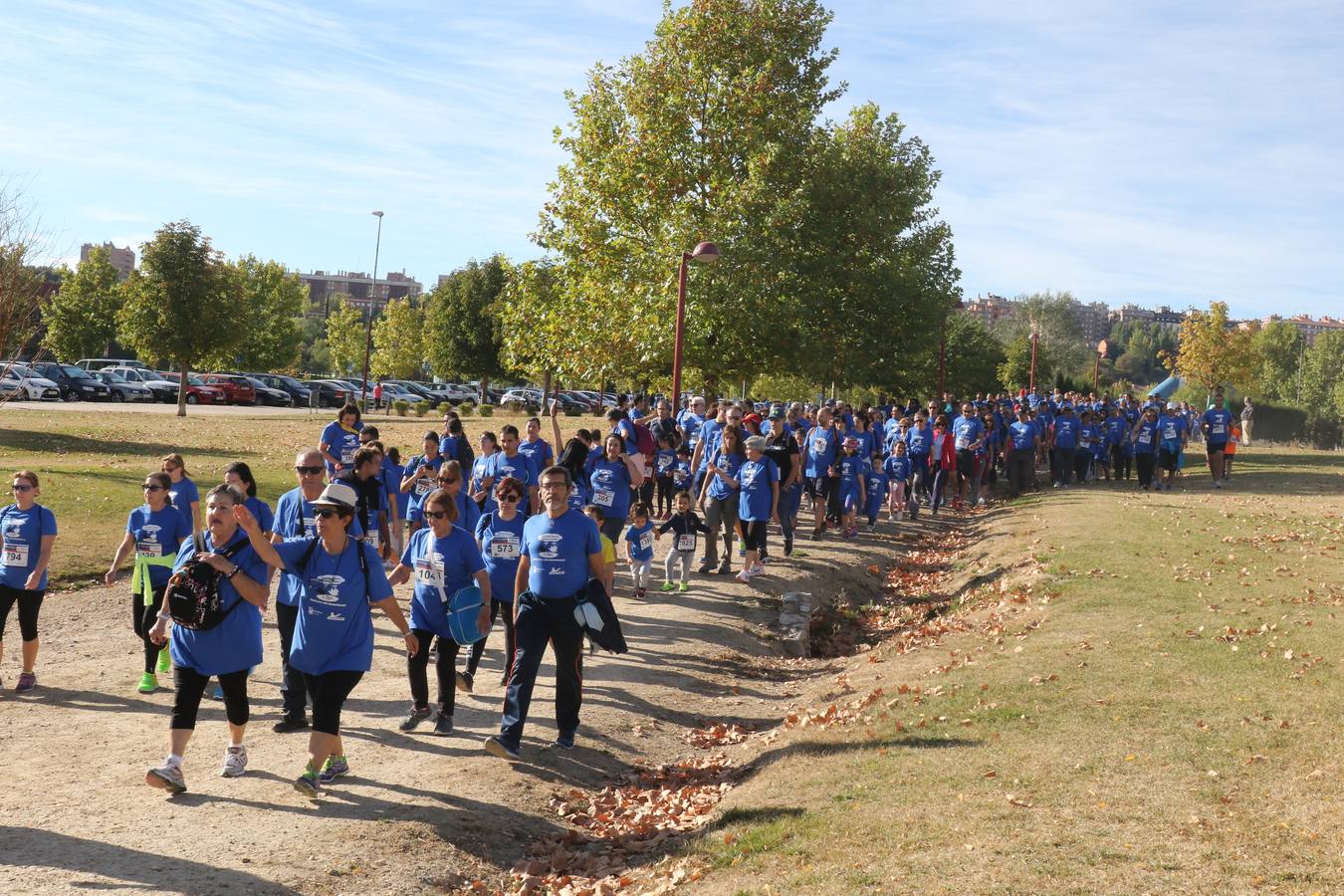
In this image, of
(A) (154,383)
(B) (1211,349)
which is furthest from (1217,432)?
(A) (154,383)

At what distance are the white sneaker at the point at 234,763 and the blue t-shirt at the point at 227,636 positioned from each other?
2.03 ft

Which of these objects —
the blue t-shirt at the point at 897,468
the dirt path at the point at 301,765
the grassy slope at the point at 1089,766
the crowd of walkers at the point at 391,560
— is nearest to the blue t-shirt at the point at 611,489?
the crowd of walkers at the point at 391,560

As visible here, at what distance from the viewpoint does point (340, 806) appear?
276 inches

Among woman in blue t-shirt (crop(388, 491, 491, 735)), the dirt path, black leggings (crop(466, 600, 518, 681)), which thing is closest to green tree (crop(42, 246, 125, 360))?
the dirt path

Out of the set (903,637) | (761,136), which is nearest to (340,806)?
(903,637)

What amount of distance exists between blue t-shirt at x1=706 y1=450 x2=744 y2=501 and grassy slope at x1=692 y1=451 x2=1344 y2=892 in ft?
10.9

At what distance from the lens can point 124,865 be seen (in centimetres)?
597

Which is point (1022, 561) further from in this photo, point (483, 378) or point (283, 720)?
point (483, 378)

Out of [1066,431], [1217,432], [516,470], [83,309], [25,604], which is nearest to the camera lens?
[25,604]

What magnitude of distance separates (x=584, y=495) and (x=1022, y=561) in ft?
→ 22.0

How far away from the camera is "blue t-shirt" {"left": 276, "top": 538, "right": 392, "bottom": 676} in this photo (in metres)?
6.82

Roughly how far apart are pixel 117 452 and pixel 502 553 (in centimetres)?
2344

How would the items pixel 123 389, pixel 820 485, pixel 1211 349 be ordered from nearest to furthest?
pixel 820 485 < pixel 123 389 < pixel 1211 349

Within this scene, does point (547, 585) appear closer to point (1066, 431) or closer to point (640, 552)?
point (640, 552)
